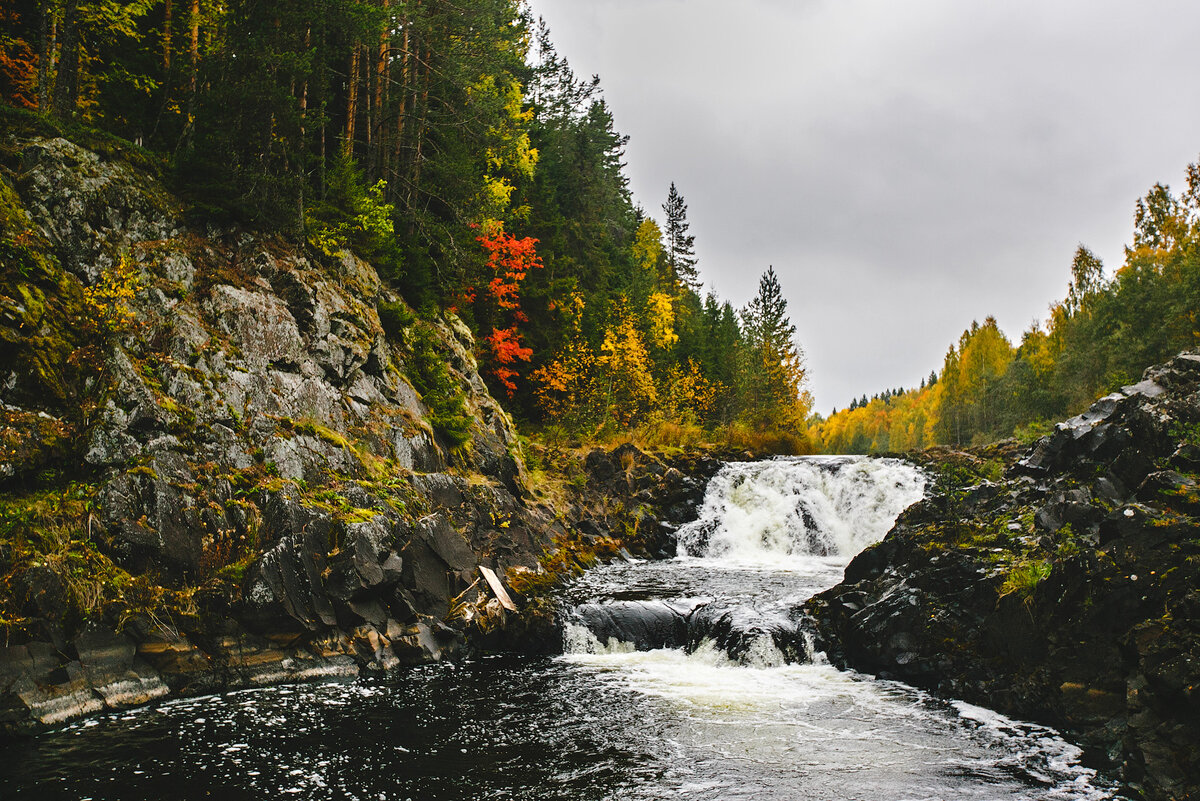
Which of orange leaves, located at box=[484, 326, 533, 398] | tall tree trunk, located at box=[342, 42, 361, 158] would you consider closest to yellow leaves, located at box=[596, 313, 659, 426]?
orange leaves, located at box=[484, 326, 533, 398]

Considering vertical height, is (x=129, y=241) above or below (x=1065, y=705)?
above

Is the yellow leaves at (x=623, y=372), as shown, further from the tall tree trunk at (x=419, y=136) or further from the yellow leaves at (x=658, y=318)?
the tall tree trunk at (x=419, y=136)

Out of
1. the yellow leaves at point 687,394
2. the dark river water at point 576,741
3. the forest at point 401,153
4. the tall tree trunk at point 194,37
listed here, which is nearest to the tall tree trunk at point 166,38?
the forest at point 401,153

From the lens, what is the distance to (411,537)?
13.0m

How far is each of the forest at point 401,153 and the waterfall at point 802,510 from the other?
20.3 ft

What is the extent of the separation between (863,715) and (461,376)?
1499 cm

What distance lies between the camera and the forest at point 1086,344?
121 ft

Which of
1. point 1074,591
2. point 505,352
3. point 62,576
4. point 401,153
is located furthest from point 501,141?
point 1074,591

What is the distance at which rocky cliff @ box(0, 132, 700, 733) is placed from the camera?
8.83 m

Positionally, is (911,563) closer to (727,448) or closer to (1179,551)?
(1179,551)

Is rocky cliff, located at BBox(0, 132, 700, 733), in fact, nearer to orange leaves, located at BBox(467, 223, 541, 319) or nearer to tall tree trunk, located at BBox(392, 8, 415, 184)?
tall tree trunk, located at BBox(392, 8, 415, 184)

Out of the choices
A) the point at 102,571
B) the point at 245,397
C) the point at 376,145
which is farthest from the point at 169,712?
the point at 376,145

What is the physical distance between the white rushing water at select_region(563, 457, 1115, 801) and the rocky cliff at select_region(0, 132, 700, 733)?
3.71 metres

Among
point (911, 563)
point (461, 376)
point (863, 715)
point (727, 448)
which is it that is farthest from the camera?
point (727, 448)
